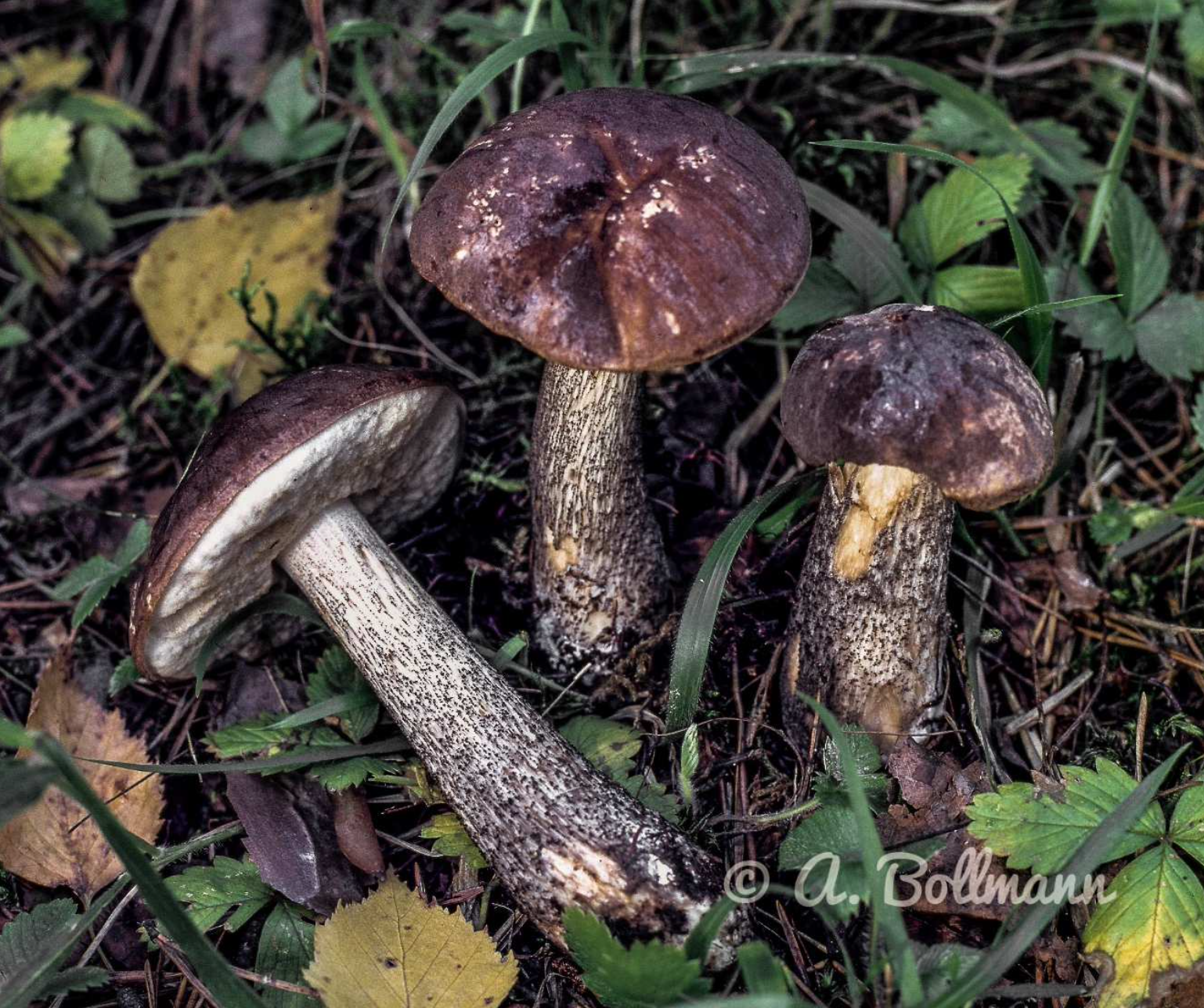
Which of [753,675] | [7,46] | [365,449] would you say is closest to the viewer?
[365,449]

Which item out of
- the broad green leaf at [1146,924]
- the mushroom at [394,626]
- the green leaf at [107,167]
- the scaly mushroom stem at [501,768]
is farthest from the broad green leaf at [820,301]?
the green leaf at [107,167]

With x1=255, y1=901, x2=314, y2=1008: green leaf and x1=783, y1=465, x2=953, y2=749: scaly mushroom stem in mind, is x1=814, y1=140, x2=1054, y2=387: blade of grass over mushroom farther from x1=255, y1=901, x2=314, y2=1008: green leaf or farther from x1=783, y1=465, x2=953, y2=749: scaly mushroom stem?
x1=255, y1=901, x2=314, y2=1008: green leaf

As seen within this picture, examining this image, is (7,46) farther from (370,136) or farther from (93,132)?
(370,136)

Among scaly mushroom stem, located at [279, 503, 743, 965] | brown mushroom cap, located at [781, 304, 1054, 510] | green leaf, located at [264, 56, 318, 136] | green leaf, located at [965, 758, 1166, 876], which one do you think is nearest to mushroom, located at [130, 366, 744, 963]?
scaly mushroom stem, located at [279, 503, 743, 965]

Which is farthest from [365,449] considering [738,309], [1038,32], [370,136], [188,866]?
[1038,32]

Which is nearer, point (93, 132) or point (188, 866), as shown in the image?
point (188, 866)

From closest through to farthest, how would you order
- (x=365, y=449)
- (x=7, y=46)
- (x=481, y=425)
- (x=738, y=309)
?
1. (x=738, y=309)
2. (x=365, y=449)
3. (x=481, y=425)
4. (x=7, y=46)

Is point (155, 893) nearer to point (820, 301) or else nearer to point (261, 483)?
point (261, 483)

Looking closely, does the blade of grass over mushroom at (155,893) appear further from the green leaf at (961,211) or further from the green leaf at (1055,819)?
the green leaf at (961,211)
